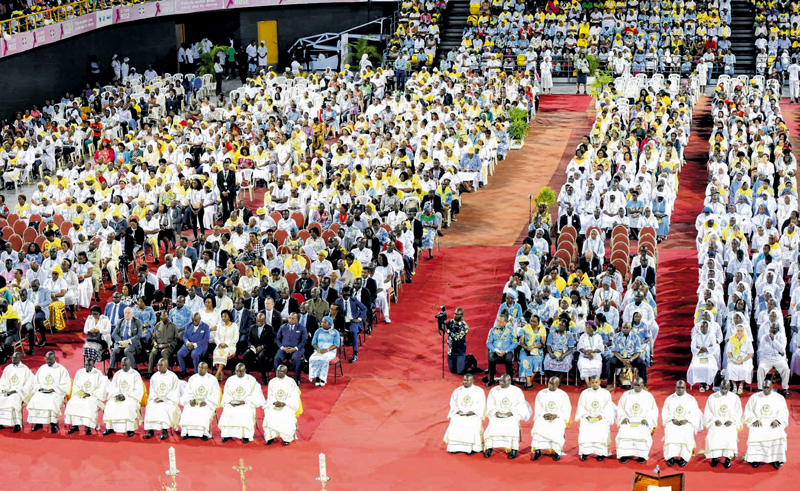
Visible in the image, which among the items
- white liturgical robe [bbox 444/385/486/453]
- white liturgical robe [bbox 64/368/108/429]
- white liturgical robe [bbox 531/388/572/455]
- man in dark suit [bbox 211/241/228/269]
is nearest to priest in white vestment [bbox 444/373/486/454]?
white liturgical robe [bbox 444/385/486/453]

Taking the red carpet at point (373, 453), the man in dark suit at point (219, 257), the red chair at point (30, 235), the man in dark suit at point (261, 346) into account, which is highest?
the red chair at point (30, 235)

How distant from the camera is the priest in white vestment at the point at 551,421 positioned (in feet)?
47.4

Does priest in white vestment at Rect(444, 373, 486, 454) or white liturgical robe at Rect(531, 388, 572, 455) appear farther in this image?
priest in white vestment at Rect(444, 373, 486, 454)

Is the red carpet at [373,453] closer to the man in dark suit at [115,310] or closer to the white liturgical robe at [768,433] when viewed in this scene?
the white liturgical robe at [768,433]

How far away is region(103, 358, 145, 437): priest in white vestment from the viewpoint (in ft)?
50.1

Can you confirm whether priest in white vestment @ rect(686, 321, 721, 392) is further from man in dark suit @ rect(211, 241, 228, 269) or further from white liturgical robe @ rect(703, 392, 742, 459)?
man in dark suit @ rect(211, 241, 228, 269)

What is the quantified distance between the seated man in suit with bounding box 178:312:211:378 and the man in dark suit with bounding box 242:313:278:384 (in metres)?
0.61

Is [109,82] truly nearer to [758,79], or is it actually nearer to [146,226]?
[146,226]

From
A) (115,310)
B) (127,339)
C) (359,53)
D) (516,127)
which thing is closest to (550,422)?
(127,339)

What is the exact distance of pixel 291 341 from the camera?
16734 millimetres

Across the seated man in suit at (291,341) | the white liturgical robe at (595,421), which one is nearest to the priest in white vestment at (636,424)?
the white liturgical robe at (595,421)

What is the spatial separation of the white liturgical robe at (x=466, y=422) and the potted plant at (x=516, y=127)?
15.9m

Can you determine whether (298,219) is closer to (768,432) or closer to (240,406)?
(240,406)

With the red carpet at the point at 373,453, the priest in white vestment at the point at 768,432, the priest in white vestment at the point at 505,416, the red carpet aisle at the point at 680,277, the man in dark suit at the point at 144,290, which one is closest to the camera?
the red carpet at the point at 373,453
